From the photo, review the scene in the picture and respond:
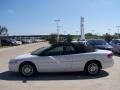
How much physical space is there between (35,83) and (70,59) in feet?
6.93

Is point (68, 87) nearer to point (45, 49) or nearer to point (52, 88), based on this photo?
point (52, 88)

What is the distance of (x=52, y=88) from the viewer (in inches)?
337

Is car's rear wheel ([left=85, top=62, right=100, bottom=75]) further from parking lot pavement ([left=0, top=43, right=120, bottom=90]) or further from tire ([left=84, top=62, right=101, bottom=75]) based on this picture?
parking lot pavement ([left=0, top=43, right=120, bottom=90])

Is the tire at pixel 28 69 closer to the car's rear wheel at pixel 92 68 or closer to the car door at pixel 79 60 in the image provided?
the car door at pixel 79 60

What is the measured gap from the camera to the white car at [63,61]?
10922 millimetres

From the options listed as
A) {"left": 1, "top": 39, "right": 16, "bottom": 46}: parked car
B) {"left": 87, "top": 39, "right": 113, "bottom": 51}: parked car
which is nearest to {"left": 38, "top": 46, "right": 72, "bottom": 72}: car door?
{"left": 87, "top": 39, "right": 113, "bottom": 51}: parked car

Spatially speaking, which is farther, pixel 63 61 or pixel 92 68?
pixel 92 68

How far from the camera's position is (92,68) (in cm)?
1105

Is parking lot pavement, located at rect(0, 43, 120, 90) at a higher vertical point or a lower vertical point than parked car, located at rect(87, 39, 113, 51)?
lower

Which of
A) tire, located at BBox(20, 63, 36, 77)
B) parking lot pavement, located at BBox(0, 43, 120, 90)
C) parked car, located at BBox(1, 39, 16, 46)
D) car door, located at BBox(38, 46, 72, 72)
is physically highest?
car door, located at BBox(38, 46, 72, 72)

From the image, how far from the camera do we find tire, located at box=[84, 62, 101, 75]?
11.0 m

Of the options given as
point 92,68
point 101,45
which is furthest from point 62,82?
point 101,45

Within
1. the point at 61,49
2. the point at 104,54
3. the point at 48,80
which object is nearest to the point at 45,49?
the point at 61,49

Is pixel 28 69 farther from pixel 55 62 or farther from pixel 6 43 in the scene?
pixel 6 43
